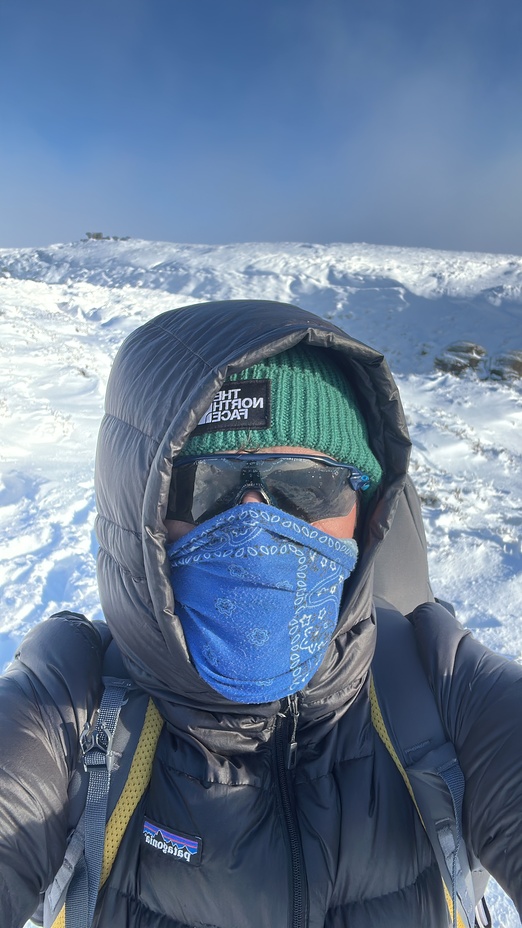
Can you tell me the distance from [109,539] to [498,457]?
19.2 ft

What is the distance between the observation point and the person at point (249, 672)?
1.15 metres

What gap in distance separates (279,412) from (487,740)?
2.78 feet

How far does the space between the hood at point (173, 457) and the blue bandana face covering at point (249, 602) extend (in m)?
0.06

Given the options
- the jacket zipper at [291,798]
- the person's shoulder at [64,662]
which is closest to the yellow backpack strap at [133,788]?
A: the person's shoulder at [64,662]

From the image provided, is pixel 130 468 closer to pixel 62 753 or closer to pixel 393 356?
pixel 62 753

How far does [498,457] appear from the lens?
6.38 meters

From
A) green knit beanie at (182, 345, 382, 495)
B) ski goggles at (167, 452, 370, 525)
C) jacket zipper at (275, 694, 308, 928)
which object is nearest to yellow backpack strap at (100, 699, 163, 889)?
jacket zipper at (275, 694, 308, 928)

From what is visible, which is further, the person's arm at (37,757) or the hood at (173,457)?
the hood at (173,457)

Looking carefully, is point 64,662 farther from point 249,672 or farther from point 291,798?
point 291,798

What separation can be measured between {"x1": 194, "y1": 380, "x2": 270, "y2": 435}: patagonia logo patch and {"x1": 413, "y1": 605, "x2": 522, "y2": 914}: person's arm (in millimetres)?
751

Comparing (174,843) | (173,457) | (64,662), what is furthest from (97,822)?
(173,457)

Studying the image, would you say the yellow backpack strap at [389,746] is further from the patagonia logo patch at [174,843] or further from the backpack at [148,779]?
the patagonia logo patch at [174,843]

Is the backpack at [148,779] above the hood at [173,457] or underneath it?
underneath

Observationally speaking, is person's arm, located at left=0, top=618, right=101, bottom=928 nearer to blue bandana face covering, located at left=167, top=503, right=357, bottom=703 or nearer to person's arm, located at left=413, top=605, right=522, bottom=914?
blue bandana face covering, located at left=167, top=503, right=357, bottom=703
